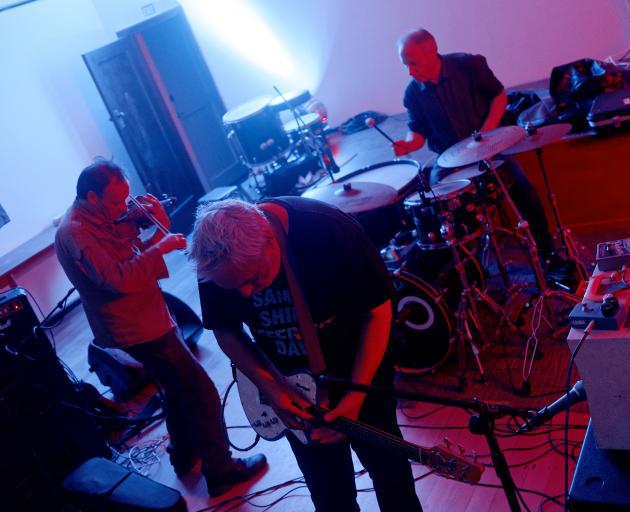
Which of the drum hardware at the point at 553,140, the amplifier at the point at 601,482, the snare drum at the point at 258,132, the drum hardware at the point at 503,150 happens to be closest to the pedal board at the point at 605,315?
the amplifier at the point at 601,482

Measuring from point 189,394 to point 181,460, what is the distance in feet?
2.00

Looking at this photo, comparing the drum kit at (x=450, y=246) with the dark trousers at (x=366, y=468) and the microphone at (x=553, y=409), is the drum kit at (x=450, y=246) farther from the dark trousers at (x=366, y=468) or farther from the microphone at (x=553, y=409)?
the microphone at (x=553, y=409)

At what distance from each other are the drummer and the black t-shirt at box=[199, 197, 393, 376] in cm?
197

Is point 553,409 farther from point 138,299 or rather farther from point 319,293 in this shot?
point 138,299

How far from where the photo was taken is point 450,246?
3.16 m

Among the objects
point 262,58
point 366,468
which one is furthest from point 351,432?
point 262,58

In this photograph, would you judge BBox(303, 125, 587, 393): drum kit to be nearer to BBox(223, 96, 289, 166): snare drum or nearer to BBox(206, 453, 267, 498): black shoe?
BBox(206, 453, 267, 498): black shoe

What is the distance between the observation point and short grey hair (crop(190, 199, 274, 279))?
5.44 feet

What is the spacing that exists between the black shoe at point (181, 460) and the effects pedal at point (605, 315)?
2537 millimetres

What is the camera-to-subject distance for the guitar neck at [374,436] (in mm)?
1637

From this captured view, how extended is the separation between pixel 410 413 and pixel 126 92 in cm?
593

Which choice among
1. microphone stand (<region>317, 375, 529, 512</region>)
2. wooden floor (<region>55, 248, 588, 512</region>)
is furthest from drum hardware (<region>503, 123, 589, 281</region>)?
microphone stand (<region>317, 375, 529, 512</region>)

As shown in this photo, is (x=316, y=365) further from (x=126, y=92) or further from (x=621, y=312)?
(x=126, y=92)

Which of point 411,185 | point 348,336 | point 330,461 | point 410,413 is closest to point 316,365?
point 348,336
